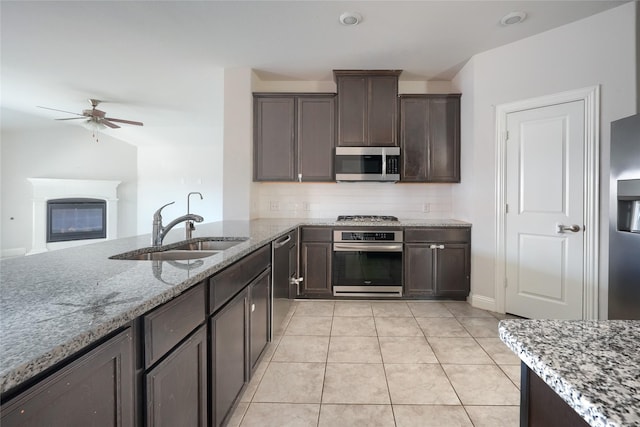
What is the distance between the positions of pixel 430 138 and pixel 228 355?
3071 mm

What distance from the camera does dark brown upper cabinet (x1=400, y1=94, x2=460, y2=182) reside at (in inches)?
131

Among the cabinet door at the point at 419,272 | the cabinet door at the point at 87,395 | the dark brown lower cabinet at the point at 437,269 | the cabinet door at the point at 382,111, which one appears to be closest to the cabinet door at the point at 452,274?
the dark brown lower cabinet at the point at 437,269

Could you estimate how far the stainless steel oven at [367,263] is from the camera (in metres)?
3.11

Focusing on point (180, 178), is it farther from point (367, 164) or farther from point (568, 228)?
point (568, 228)

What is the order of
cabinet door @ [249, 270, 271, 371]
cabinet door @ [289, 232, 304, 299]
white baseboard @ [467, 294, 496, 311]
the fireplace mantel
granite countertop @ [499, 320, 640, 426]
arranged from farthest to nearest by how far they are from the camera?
the fireplace mantel < white baseboard @ [467, 294, 496, 311] < cabinet door @ [289, 232, 304, 299] < cabinet door @ [249, 270, 271, 371] < granite countertop @ [499, 320, 640, 426]

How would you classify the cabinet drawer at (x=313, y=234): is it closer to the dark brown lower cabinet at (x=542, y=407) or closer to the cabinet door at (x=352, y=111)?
the cabinet door at (x=352, y=111)

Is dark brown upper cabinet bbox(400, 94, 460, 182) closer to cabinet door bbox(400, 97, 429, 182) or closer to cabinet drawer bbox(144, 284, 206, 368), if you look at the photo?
cabinet door bbox(400, 97, 429, 182)

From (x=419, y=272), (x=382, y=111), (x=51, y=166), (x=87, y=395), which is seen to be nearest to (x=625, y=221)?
(x=419, y=272)

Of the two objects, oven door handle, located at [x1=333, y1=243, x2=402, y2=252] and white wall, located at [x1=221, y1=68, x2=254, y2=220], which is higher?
white wall, located at [x1=221, y1=68, x2=254, y2=220]

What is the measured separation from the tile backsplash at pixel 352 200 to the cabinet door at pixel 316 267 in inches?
27.7

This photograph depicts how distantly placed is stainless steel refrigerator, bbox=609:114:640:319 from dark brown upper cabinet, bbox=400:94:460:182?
1.49 m

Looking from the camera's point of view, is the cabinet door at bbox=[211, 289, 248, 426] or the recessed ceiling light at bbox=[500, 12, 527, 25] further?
the recessed ceiling light at bbox=[500, 12, 527, 25]

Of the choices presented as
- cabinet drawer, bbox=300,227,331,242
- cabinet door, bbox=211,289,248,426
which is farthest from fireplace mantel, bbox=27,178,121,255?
cabinet door, bbox=211,289,248,426

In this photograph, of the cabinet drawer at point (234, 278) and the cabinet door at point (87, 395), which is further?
the cabinet drawer at point (234, 278)
